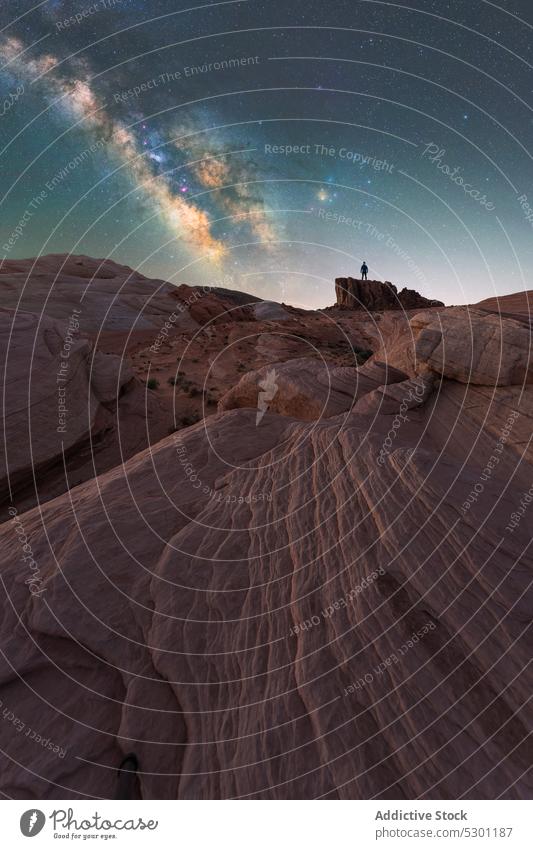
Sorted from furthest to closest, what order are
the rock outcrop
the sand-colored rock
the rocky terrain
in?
the rock outcrop
the sand-colored rock
the rocky terrain

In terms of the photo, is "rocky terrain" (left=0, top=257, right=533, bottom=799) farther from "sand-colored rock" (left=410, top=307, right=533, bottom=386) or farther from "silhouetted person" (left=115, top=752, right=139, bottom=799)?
"sand-colored rock" (left=410, top=307, right=533, bottom=386)

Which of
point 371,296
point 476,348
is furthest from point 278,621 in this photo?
point 371,296

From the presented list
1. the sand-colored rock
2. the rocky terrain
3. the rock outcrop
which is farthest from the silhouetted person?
the rock outcrop

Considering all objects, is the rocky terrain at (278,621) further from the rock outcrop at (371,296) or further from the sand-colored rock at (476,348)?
the rock outcrop at (371,296)

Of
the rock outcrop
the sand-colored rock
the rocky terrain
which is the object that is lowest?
the rocky terrain

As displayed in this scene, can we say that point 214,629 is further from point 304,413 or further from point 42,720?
point 304,413

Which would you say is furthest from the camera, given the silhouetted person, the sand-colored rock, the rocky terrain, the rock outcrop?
the rock outcrop

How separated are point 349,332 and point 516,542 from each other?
3984 cm

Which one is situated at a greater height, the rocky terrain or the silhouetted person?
the rocky terrain

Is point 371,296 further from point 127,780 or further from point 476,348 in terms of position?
point 127,780

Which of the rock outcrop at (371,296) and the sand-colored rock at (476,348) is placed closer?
the sand-colored rock at (476,348)

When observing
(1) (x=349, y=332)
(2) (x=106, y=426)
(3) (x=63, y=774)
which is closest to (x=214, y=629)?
(3) (x=63, y=774)

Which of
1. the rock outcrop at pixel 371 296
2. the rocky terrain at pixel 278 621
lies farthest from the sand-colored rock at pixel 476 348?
the rock outcrop at pixel 371 296

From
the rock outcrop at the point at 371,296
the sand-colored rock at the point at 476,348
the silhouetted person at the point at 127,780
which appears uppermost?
the rock outcrop at the point at 371,296
